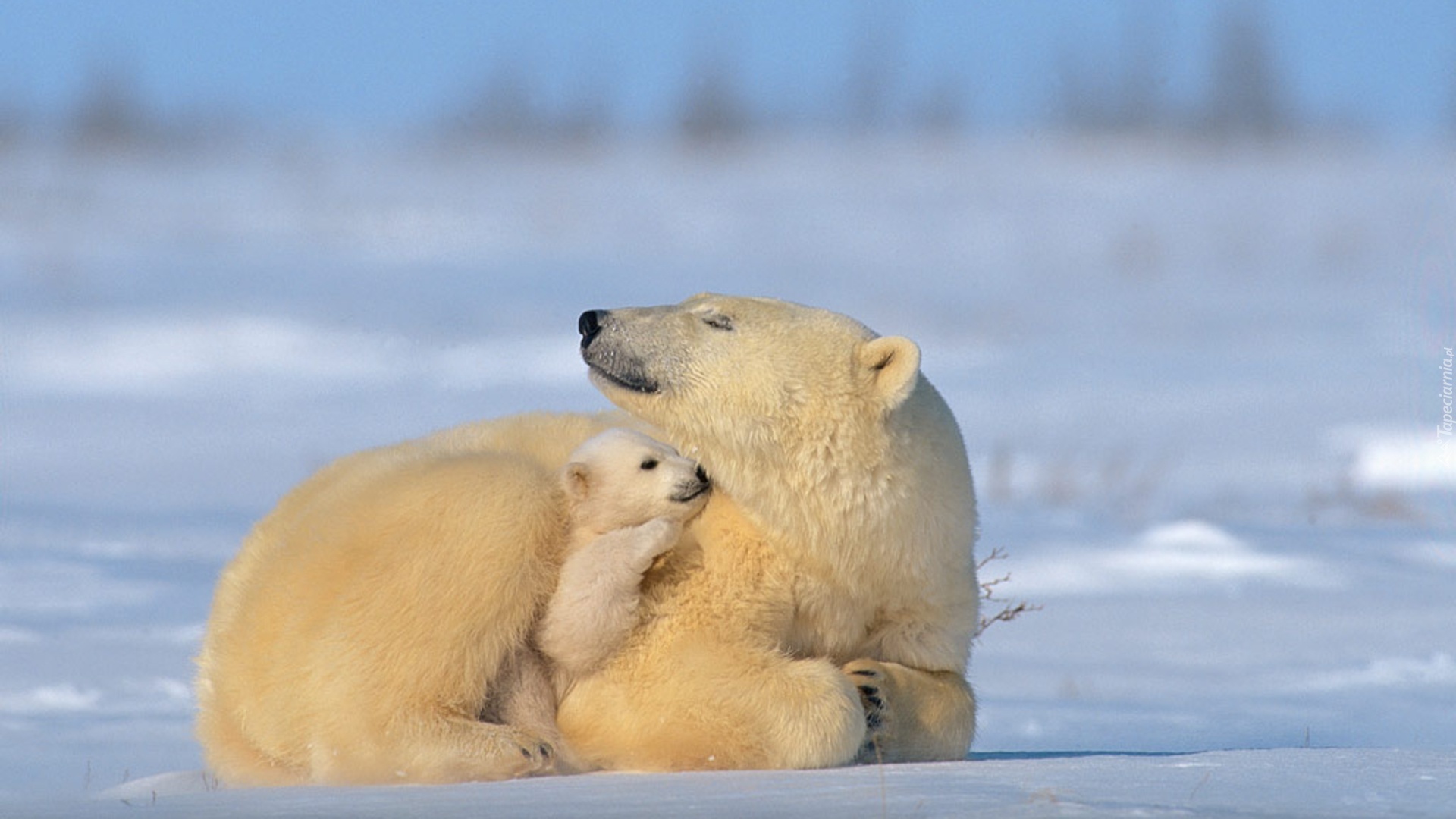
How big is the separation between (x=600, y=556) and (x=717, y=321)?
916 millimetres

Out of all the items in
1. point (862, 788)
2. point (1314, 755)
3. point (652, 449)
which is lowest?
point (1314, 755)

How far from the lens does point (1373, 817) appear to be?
4223 millimetres

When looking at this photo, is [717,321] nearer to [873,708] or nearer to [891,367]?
[891,367]

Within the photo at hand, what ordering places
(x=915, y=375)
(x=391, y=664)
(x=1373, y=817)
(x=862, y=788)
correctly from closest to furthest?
(x=1373, y=817) → (x=862, y=788) → (x=391, y=664) → (x=915, y=375)

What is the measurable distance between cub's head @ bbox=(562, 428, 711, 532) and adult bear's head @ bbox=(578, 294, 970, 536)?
0.11 metres

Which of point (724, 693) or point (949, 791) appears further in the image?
point (724, 693)

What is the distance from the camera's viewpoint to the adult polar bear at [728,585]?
5223mm

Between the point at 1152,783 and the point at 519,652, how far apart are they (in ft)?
6.13

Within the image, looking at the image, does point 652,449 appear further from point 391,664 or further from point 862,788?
point 862,788

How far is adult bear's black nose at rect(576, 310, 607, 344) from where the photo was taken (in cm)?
584

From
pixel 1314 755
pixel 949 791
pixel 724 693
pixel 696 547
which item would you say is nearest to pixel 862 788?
pixel 949 791

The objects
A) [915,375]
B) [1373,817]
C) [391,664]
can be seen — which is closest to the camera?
[1373,817]

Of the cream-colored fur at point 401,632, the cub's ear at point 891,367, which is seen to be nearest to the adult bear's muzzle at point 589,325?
the cream-colored fur at point 401,632

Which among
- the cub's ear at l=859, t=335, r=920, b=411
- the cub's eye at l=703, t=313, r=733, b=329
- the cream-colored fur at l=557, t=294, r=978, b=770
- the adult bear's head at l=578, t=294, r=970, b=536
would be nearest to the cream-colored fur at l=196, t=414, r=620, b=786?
the cream-colored fur at l=557, t=294, r=978, b=770
